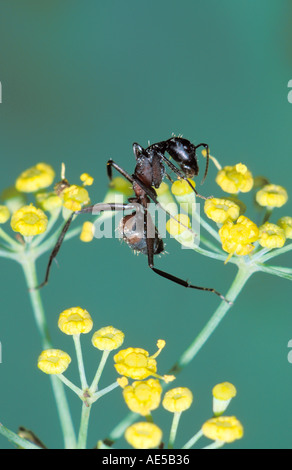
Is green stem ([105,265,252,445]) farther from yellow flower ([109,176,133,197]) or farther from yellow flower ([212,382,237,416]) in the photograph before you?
yellow flower ([109,176,133,197])

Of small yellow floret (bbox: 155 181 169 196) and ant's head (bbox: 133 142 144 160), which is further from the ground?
ant's head (bbox: 133 142 144 160)

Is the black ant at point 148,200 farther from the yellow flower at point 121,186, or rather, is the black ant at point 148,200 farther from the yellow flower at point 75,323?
the yellow flower at point 75,323

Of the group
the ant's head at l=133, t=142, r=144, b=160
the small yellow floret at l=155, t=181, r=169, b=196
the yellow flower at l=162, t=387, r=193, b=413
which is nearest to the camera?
the yellow flower at l=162, t=387, r=193, b=413

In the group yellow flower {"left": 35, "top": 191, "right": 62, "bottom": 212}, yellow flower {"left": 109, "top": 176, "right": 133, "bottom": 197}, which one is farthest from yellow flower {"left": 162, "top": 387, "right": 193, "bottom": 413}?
yellow flower {"left": 109, "top": 176, "right": 133, "bottom": 197}

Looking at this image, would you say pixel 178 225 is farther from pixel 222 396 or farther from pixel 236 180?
pixel 222 396

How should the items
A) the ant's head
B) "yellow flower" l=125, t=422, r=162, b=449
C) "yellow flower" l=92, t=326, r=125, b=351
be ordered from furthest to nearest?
the ant's head < "yellow flower" l=92, t=326, r=125, b=351 < "yellow flower" l=125, t=422, r=162, b=449
